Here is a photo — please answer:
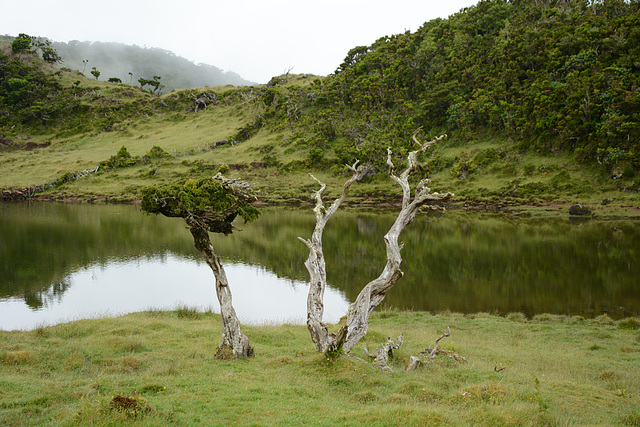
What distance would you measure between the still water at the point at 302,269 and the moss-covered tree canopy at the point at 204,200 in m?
9.56

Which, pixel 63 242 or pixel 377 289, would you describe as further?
pixel 63 242

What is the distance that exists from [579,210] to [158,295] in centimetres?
5351

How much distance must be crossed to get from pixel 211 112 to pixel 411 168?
140255mm

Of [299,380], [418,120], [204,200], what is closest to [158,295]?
[204,200]

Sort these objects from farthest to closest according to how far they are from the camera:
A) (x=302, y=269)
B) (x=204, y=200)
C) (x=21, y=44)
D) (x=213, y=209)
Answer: (x=21, y=44) < (x=302, y=269) < (x=213, y=209) < (x=204, y=200)

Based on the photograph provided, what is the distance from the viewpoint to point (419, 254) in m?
36.2

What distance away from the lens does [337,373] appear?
10578mm

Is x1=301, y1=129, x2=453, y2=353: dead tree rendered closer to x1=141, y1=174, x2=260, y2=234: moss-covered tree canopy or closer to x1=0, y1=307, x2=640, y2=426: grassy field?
x1=0, y1=307, x2=640, y2=426: grassy field

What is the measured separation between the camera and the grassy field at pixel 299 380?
7.45 metres

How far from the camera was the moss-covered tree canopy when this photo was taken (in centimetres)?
1188

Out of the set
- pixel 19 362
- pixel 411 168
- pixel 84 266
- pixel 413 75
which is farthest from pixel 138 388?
pixel 413 75

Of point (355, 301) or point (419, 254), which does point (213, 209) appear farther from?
point (419, 254)

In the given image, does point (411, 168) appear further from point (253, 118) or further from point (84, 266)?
point (253, 118)

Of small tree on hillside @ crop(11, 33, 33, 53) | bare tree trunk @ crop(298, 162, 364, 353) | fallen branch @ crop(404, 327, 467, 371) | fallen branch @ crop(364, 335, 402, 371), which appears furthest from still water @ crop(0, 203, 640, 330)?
small tree on hillside @ crop(11, 33, 33, 53)
